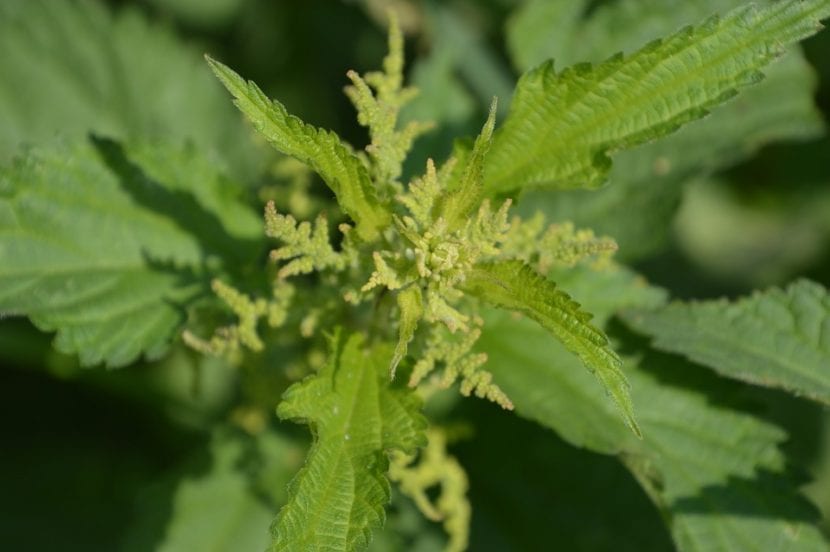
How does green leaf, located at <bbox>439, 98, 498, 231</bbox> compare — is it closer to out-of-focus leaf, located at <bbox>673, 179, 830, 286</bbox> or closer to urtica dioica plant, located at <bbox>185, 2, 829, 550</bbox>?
urtica dioica plant, located at <bbox>185, 2, 829, 550</bbox>

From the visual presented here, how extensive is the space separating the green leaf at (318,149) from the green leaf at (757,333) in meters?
0.89

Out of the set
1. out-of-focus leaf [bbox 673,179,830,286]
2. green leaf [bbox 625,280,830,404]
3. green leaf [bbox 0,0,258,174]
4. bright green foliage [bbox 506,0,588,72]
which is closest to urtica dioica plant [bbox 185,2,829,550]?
green leaf [bbox 625,280,830,404]

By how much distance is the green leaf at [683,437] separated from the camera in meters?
2.81

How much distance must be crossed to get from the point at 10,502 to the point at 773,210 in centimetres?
384

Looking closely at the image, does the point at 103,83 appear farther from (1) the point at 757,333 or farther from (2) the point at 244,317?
(1) the point at 757,333

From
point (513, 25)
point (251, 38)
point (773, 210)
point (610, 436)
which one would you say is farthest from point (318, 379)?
point (773, 210)

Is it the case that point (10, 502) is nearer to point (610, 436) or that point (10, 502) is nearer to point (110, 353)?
point (110, 353)

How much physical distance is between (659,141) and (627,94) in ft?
4.26

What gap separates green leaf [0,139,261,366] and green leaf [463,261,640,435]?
921 millimetres

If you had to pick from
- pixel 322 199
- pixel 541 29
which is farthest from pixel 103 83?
pixel 541 29

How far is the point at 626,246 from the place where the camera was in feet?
11.9

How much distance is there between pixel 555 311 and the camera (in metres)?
2.20

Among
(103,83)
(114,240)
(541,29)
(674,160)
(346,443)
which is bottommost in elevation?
(346,443)

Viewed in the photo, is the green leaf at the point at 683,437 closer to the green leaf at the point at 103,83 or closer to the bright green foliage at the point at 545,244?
the bright green foliage at the point at 545,244
